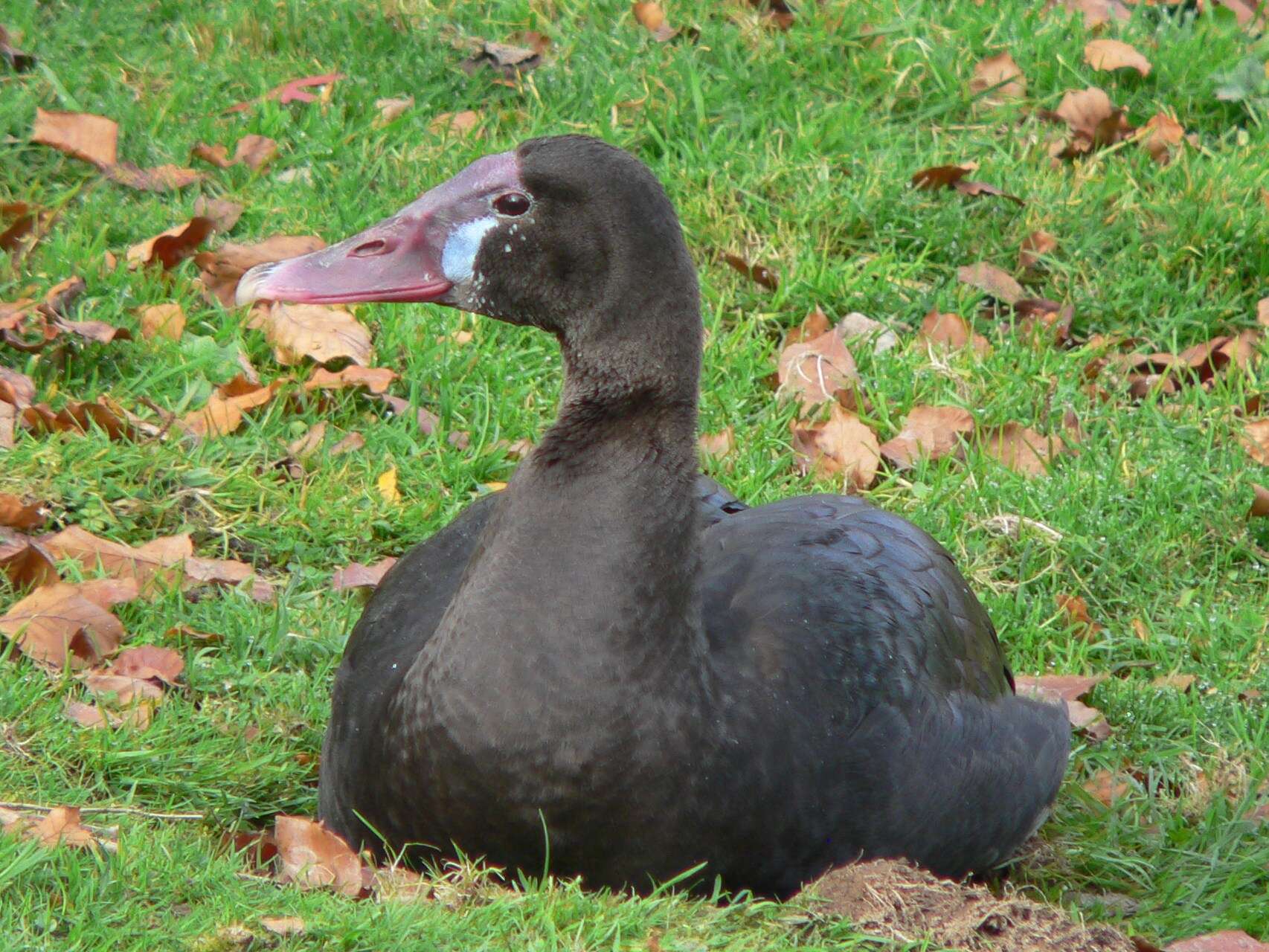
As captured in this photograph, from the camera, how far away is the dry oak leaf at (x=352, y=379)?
4.68 meters

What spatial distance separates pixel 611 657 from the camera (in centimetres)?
298

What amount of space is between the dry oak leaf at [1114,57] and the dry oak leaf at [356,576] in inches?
131

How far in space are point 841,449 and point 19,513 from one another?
2.08 meters

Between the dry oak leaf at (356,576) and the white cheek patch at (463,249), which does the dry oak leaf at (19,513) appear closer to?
the dry oak leaf at (356,576)

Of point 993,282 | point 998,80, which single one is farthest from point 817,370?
point 998,80

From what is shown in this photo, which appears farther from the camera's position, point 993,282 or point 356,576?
point 993,282

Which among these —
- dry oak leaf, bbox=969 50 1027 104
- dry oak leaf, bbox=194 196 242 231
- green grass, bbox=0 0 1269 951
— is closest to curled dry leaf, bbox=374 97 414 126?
green grass, bbox=0 0 1269 951

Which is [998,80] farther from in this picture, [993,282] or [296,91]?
[296,91]

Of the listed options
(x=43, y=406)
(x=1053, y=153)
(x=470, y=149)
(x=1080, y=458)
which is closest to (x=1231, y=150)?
(x=1053, y=153)

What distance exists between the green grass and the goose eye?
1168 millimetres

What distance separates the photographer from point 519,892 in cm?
297

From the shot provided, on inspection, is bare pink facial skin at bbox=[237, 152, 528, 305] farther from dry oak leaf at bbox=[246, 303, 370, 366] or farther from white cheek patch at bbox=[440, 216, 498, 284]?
dry oak leaf at bbox=[246, 303, 370, 366]

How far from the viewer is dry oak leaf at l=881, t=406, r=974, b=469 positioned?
15.8 ft

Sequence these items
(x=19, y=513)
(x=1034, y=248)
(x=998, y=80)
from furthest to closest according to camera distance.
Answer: (x=998, y=80)
(x=1034, y=248)
(x=19, y=513)
